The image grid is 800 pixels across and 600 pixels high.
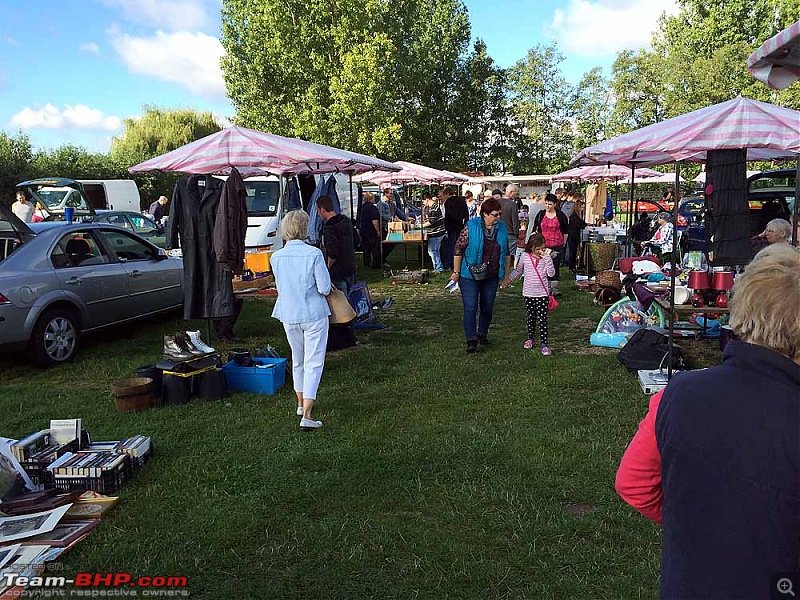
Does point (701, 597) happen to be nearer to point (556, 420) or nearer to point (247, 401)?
point (556, 420)

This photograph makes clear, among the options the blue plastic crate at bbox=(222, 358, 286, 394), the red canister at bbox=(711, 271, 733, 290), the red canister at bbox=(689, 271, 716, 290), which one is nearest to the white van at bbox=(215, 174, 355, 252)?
the blue plastic crate at bbox=(222, 358, 286, 394)

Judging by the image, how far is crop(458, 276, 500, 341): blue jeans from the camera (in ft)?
24.6

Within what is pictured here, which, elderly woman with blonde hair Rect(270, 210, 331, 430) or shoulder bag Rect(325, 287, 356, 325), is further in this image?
shoulder bag Rect(325, 287, 356, 325)

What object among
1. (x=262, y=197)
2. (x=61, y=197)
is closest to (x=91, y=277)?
(x=262, y=197)

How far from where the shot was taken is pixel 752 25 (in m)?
36.1

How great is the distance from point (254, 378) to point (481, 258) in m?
2.82

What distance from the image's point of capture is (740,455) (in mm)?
1409

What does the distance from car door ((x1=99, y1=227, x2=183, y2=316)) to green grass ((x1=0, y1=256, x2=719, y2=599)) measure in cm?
137

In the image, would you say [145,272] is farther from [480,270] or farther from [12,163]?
[12,163]

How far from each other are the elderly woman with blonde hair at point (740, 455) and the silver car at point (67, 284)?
7.08m

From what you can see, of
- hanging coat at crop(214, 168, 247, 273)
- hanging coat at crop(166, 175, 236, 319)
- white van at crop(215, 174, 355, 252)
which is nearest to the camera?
hanging coat at crop(214, 168, 247, 273)

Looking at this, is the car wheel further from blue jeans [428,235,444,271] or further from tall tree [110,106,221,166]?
tall tree [110,106,221,166]

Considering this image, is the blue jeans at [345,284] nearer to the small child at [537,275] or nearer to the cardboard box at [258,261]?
the small child at [537,275]

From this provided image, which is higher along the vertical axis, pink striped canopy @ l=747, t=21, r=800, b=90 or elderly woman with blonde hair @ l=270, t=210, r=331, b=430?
pink striped canopy @ l=747, t=21, r=800, b=90
